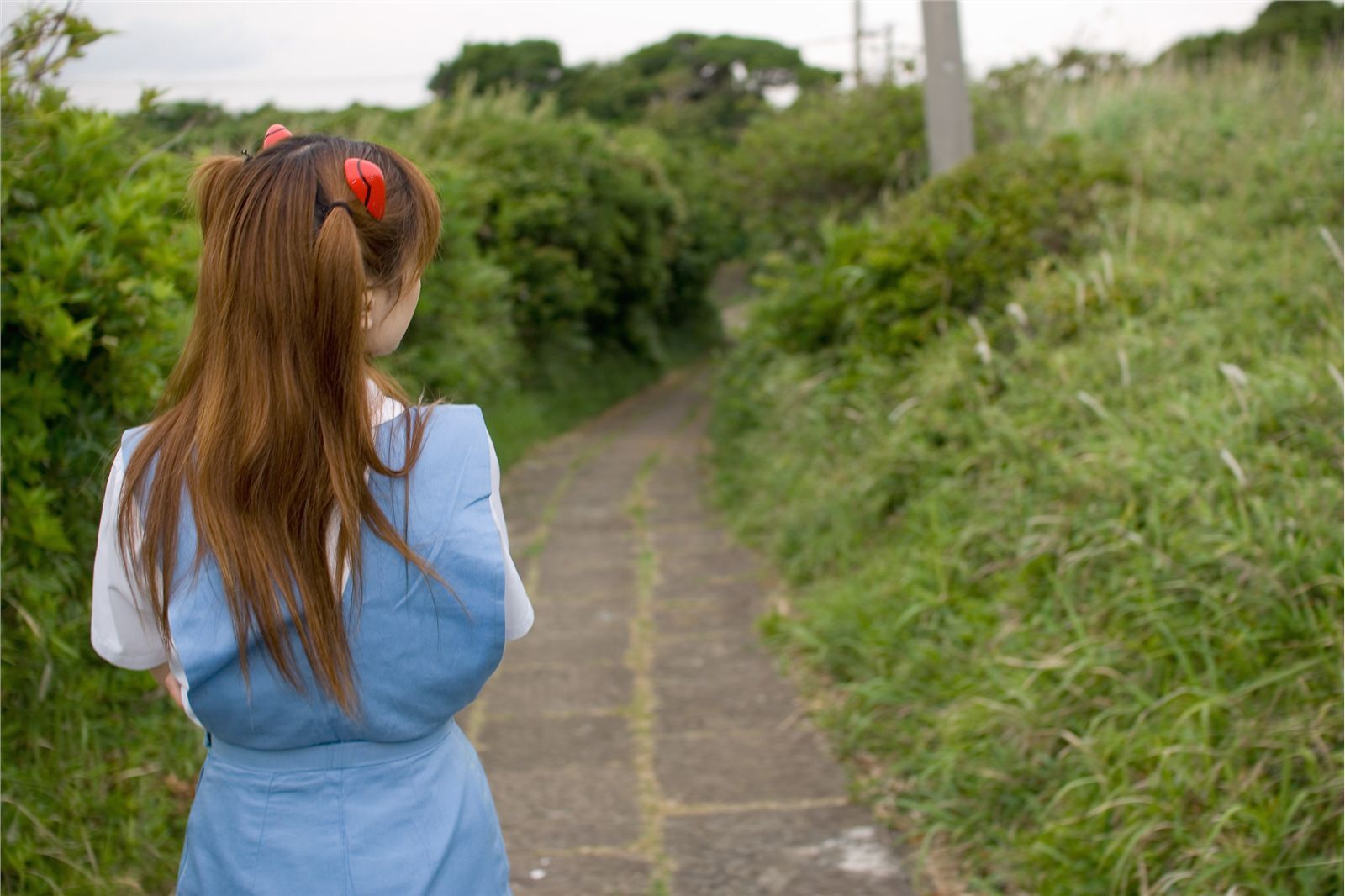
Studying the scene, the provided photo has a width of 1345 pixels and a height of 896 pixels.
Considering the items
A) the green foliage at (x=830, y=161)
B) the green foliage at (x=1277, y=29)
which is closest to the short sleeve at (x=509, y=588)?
the green foliage at (x=830, y=161)

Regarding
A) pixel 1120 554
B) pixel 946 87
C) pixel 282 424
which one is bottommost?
pixel 1120 554

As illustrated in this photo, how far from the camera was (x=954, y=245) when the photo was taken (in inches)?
249

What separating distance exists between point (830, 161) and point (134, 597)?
8639mm

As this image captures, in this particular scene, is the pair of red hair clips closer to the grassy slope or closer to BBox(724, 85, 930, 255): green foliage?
the grassy slope

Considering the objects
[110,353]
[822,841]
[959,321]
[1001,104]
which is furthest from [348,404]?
[1001,104]

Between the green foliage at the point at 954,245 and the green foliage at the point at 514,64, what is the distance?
28.8 m

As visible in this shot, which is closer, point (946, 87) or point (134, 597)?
point (134, 597)

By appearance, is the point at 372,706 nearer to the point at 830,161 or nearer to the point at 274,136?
the point at 274,136

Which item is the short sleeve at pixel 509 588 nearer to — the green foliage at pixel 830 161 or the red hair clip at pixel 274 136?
the red hair clip at pixel 274 136

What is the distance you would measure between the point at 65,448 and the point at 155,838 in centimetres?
96

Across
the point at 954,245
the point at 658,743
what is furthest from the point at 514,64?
the point at 658,743

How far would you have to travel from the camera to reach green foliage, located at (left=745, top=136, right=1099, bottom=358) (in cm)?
624

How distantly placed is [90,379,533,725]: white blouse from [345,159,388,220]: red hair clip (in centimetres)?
22

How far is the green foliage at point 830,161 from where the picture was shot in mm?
9500
